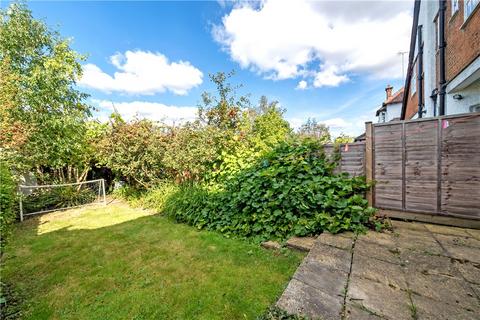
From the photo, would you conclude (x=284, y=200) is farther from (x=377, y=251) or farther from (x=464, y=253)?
(x=464, y=253)

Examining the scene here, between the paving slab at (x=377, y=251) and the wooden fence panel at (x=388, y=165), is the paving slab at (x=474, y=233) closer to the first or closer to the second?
the wooden fence panel at (x=388, y=165)

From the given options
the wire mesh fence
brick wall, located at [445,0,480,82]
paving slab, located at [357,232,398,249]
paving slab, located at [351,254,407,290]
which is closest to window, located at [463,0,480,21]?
brick wall, located at [445,0,480,82]

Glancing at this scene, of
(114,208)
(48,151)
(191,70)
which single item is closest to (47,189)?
(48,151)

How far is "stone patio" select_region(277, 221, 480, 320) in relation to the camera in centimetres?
168

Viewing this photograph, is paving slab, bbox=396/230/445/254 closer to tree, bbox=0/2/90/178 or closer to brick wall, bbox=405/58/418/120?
brick wall, bbox=405/58/418/120

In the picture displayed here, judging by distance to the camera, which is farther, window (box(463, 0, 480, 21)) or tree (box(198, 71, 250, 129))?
tree (box(198, 71, 250, 129))

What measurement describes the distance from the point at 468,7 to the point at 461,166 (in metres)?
3.54

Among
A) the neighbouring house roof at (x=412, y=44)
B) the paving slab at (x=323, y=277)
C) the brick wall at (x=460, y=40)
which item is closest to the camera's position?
the paving slab at (x=323, y=277)

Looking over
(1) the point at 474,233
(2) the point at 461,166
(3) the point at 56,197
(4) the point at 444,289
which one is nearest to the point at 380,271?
(4) the point at 444,289

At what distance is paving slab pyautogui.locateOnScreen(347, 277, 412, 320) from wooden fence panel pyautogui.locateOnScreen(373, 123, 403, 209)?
7.58ft

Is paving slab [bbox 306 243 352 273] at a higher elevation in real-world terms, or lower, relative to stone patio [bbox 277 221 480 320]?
lower

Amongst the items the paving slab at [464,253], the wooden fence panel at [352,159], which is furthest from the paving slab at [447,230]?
the wooden fence panel at [352,159]

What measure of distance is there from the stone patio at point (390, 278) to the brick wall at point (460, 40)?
334cm

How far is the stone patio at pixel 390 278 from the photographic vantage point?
1678mm
